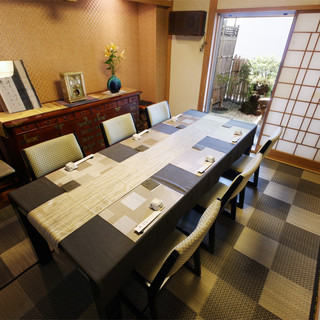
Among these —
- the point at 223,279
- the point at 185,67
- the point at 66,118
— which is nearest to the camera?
the point at 223,279

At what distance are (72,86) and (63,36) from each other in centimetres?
69

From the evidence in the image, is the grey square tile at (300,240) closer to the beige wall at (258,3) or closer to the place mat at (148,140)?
the place mat at (148,140)

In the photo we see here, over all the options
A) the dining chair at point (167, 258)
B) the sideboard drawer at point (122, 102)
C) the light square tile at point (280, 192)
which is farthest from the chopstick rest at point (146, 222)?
the sideboard drawer at point (122, 102)

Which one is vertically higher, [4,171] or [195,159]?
[195,159]

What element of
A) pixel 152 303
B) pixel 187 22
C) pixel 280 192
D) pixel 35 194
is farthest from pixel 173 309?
pixel 187 22

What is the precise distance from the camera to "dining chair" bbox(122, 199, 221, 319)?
1.04m

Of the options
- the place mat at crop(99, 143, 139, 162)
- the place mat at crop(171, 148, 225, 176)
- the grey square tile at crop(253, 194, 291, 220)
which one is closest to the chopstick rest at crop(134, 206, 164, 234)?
the place mat at crop(171, 148, 225, 176)

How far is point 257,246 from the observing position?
1.96 metres

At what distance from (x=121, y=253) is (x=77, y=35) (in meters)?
3.17

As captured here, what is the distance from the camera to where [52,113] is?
2.58 metres

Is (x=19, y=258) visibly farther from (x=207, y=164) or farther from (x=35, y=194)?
(x=207, y=164)

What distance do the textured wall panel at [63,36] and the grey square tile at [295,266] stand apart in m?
3.34

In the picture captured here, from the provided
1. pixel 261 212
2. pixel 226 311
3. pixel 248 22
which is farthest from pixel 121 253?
pixel 248 22

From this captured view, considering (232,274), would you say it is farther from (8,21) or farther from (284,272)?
(8,21)
